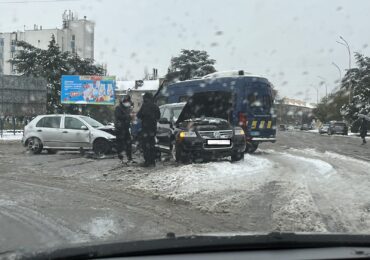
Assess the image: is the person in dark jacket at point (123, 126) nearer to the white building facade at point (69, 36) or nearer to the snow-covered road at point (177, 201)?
the snow-covered road at point (177, 201)

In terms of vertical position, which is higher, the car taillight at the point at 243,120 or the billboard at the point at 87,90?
the billboard at the point at 87,90

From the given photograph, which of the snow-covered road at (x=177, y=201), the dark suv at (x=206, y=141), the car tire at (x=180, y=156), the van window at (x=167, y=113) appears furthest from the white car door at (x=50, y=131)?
the car tire at (x=180, y=156)

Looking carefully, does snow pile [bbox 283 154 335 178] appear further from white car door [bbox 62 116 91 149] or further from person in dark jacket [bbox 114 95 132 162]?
white car door [bbox 62 116 91 149]

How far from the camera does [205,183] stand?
9344 millimetres

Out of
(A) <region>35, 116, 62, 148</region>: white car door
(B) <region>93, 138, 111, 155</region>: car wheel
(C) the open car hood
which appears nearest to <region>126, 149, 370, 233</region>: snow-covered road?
(C) the open car hood

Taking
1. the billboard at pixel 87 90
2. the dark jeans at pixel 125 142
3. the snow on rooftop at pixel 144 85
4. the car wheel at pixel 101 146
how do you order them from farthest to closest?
the snow on rooftop at pixel 144 85
the billboard at pixel 87 90
the car wheel at pixel 101 146
the dark jeans at pixel 125 142

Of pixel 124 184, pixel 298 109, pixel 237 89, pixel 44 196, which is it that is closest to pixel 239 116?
pixel 237 89

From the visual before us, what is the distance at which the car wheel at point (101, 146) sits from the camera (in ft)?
55.0

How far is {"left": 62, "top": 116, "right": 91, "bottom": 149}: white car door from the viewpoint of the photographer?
1700 centimetres

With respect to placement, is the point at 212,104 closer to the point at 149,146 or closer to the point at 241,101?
the point at 241,101

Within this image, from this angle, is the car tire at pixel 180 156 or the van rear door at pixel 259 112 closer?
the car tire at pixel 180 156

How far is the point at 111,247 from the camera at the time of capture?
245 cm

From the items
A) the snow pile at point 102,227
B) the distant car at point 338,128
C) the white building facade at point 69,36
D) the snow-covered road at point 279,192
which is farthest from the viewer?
the white building facade at point 69,36

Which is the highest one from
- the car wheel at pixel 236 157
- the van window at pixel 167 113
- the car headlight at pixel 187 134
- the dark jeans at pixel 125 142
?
the van window at pixel 167 113
